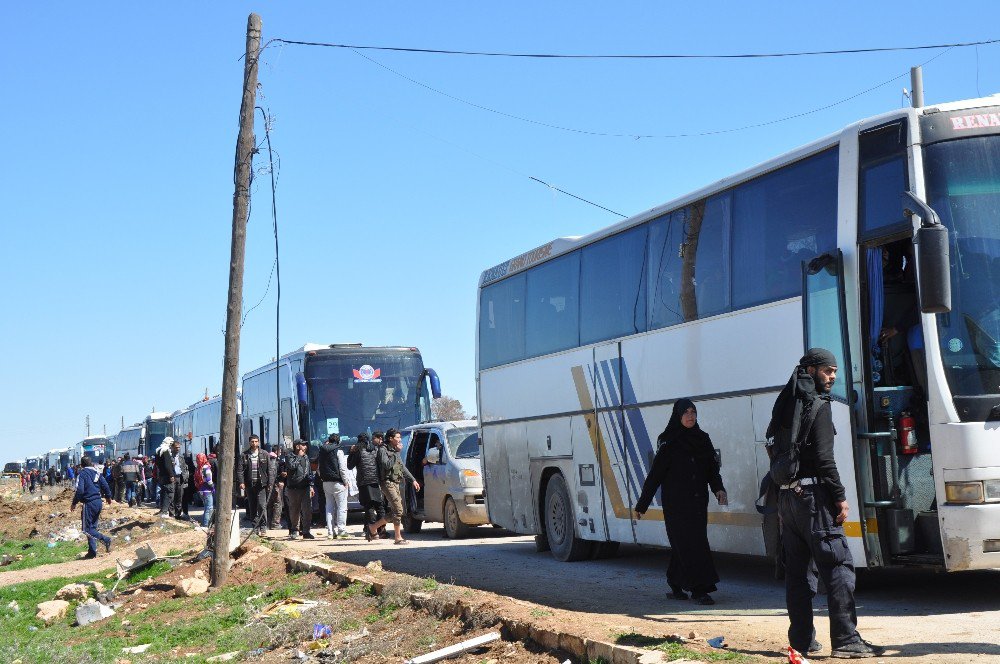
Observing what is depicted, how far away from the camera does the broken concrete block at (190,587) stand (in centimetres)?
1559

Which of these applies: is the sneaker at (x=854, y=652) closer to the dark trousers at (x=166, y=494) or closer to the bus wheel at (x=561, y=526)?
the bus wheel at (x=561, y=526)

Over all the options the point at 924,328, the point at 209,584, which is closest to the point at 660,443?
the point at 924,328

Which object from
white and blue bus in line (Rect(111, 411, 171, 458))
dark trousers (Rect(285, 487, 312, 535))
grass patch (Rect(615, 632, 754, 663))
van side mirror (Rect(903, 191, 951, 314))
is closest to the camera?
grass patch (Rect(615, 632, 754, 663))

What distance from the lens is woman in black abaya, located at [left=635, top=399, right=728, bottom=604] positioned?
10914 mm

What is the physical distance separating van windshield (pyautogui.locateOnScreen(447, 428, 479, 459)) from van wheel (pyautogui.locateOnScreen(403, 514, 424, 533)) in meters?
2.42

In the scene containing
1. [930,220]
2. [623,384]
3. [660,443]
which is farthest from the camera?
[623,384]

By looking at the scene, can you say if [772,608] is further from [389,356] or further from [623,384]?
[389,356]

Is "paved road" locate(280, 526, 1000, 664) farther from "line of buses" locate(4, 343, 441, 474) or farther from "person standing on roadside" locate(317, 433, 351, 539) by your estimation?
"line of buses" locate(4, 343, 441, 474)

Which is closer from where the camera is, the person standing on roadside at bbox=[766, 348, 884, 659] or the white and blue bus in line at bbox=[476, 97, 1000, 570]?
the person standing on roadside at bbox=[766, 348, 884, 659]

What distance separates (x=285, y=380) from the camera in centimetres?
2861

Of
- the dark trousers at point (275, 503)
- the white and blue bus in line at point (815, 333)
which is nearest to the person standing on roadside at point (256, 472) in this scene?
the dark trousers at point (275, 503)

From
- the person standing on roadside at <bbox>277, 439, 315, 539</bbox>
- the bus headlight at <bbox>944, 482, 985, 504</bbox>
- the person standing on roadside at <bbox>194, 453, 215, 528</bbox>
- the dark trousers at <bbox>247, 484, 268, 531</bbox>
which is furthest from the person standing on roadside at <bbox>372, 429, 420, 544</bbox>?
the bus headlight at <bbox>944, 482, 985, 504</bbox>

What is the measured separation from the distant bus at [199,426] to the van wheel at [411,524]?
52.5 ft

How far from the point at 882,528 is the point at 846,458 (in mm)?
589
